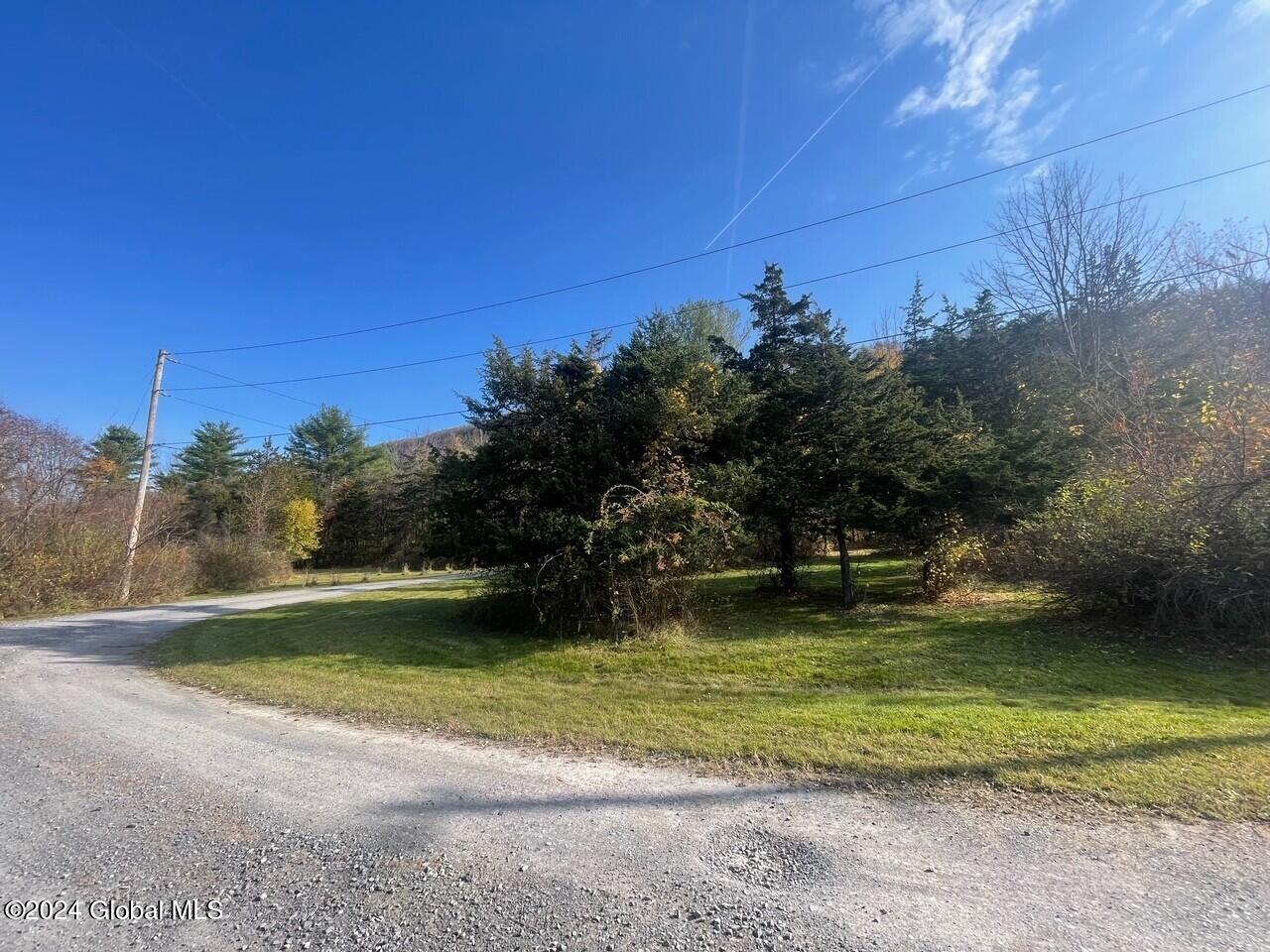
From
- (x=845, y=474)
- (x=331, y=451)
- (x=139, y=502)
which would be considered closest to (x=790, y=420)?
(x=845, y=474)

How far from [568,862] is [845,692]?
4292mm

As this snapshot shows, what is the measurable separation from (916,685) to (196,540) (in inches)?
1216

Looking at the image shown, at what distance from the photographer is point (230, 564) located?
23.7 metres

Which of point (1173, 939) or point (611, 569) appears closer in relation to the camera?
point (1173, 939)

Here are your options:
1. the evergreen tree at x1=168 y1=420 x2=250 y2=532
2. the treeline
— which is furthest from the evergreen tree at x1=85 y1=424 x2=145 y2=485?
the treeline

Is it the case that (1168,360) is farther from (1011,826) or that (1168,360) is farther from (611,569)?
(1011,826)

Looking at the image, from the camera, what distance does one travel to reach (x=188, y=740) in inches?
196

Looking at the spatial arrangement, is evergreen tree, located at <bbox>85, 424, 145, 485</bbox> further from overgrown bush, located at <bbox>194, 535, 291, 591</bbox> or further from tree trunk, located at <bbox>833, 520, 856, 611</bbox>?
tree trunk, located at <bbox>833, 520, 856, 611</bbox>

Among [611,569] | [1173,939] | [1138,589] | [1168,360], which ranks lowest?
[1173,939]

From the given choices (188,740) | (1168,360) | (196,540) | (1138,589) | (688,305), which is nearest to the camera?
(188,740)

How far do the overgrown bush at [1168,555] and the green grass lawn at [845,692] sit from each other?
826 millimetres

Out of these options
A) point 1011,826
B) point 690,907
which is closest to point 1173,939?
point 1011,826

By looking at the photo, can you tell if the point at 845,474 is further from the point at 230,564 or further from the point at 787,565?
the point at 230,564

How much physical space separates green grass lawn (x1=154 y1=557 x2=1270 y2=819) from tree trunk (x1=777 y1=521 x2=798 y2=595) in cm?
188
